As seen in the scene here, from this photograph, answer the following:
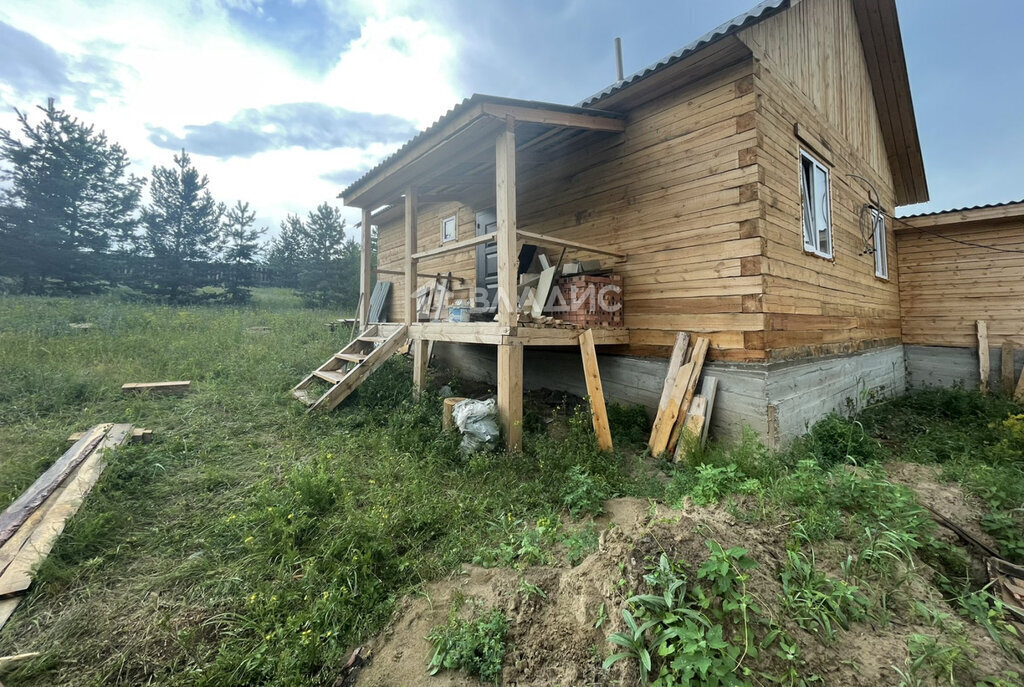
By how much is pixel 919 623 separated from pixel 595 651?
5.63 feet

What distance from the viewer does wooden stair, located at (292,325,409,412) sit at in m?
5.66

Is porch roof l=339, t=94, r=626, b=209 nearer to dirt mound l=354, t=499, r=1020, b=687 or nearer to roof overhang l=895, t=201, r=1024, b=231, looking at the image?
dirt mound l=354, t=499, r=1020, b=687

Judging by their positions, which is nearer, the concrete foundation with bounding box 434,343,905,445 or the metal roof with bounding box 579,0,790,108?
the metal roof with bounding box 579,0,790,108

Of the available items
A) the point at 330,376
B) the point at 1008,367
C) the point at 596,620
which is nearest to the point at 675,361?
the point at 596,620

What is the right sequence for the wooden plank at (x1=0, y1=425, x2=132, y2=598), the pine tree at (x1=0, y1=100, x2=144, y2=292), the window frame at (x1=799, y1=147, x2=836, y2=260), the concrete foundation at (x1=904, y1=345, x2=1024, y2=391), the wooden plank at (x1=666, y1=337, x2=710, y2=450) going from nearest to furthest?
1. the wooden plank at (x1=0, y1=425, x2=132, y2=598)
2. the wooden plank at (x1=666, y1=337, x2=710, y2=450)
3. the window frame at (x1=799, y1=147, x2=836, y2=260)
4. the concrete foundation at (x1=904, y1=345, x2=1024, y2=391)
5. the pine tree at (x1=0, y1=100, x2=144, y2=292)

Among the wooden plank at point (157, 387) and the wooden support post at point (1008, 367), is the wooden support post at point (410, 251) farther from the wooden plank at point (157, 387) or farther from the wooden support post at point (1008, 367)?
the wooden support post at point (1008, 367)

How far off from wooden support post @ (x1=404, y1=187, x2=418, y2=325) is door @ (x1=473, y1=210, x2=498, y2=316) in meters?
1.97

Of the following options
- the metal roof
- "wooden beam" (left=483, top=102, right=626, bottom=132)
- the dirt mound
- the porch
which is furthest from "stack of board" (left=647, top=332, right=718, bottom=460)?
the metal roof

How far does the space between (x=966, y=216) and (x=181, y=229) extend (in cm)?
3263

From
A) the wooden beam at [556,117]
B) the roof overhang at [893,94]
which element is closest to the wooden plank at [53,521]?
the wooden beam at [556,117]

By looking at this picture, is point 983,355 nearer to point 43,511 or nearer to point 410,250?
point 410,250

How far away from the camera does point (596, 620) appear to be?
1.96 metres

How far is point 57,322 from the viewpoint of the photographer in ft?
Result: 32.1

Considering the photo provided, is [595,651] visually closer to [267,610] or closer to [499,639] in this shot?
[499,639]
